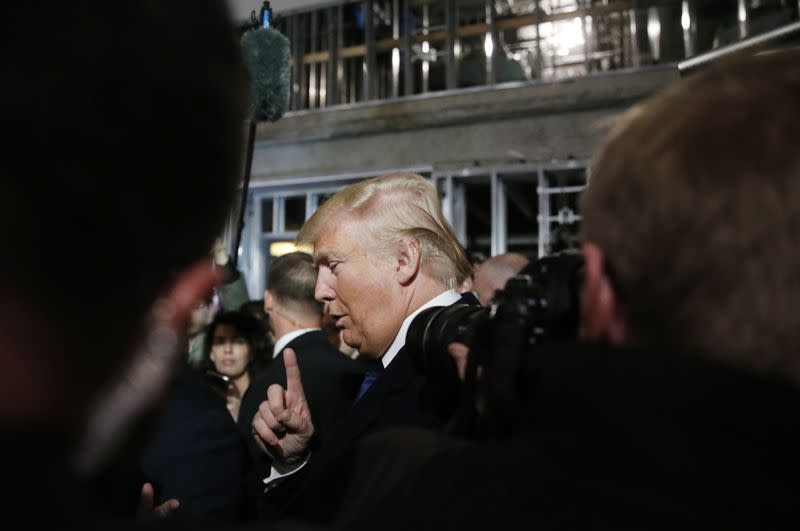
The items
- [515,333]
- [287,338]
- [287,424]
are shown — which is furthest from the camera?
[287,338]

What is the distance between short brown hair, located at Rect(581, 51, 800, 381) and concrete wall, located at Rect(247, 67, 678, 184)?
5.59 metres

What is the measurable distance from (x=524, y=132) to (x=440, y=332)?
17.8 ft

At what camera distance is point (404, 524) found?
0.72 m

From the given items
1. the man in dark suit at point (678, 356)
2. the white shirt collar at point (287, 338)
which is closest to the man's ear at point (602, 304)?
the man in dark suit at point (678, 356)

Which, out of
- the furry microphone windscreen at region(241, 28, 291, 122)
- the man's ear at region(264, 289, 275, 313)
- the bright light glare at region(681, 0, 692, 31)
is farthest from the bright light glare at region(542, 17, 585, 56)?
the man's ear at region(264, 289, 275, 313)

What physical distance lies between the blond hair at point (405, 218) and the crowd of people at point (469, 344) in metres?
0.96

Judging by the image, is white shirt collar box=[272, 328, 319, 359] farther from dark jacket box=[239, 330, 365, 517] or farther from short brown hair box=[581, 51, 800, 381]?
short brown hair box=[581, 51, 800, 381]

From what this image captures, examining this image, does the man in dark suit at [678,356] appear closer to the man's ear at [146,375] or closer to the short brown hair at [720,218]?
the short brown hair at [720,218]

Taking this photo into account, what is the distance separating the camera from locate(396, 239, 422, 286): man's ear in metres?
1.95

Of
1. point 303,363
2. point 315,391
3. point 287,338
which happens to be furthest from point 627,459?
point 287,338

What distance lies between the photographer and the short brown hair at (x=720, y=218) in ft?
2.11

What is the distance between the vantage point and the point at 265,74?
10.1 ft

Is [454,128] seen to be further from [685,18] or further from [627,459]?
[627,459]

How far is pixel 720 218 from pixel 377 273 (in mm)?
1373
